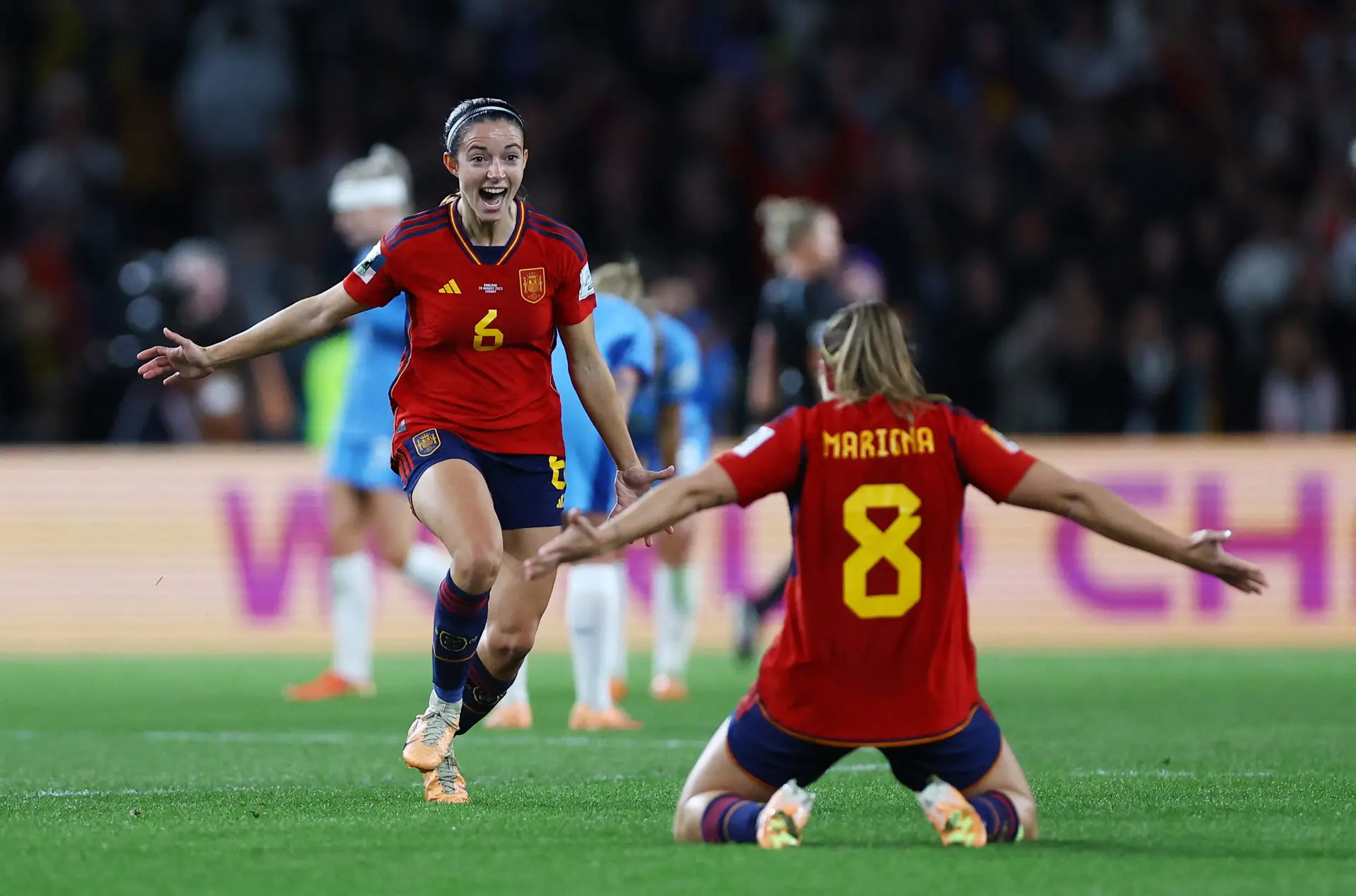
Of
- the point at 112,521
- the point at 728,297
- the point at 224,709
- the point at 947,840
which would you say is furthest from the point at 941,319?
the point at 947,840

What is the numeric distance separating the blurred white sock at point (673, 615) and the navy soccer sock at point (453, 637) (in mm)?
4694

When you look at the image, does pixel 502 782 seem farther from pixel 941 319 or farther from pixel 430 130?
pixel 430 130

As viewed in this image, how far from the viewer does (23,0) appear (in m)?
19.4

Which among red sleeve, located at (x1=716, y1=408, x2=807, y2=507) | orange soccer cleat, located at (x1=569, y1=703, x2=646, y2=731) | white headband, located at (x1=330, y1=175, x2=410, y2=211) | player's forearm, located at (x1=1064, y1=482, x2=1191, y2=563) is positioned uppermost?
white headband, located at (x1=330, y1=175, x2=410, y2=211)

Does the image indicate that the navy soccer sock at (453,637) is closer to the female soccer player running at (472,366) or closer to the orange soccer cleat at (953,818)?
the female soccer player running at (472,366)

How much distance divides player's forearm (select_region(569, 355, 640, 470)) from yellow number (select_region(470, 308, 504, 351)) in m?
0.35

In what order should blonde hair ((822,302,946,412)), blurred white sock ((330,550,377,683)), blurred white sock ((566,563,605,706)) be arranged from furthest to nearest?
1. blurred white sock ((330,550,377,683))
2. blurred white sock ((566,563,605,706))
3. blonde hair ((822,302,946,412))

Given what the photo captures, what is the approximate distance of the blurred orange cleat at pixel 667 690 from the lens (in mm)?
11273

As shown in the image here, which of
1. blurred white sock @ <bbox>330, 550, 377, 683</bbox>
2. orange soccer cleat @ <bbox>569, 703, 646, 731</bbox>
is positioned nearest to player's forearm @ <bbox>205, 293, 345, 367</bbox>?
orange soccer cleat @ <bbox>569, 703, 646, 731</bbox>

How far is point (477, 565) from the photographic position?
665cm

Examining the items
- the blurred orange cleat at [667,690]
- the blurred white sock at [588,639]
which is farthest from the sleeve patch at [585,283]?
the blurred orange cleat at [667,690]

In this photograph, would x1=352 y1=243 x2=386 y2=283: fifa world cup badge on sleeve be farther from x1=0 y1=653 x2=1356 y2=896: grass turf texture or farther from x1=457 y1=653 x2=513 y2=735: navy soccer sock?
x1=0 y1=653 x2=1356 y2=896: grass turf texture

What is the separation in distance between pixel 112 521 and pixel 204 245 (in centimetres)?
349

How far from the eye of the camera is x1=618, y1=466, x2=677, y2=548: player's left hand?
22.8 feet
